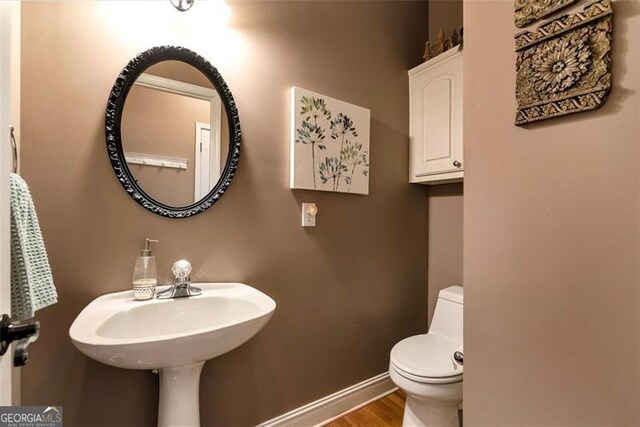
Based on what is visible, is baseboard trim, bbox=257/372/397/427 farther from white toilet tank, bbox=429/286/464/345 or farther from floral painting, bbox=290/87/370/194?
floral painting, bbox=290/87/370/194

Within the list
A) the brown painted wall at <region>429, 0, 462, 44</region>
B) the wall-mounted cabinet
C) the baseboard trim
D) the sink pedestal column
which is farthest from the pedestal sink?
the brown painted wall at <region>429, 0, 462, 44</region>

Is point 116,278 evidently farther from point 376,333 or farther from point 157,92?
point 376,333

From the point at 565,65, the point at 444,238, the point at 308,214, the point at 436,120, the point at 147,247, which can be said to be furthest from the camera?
the point at 444,238

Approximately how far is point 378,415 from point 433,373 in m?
0.68

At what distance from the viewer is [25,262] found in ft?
2.18

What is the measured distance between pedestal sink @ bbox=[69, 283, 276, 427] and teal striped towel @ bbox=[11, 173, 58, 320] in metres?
0.13

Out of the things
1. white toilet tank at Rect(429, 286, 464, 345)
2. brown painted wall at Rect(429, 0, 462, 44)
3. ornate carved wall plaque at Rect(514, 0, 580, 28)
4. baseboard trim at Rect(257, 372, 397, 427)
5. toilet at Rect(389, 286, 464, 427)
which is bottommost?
baseboard trim at Rect(257, 372, 397, 427)

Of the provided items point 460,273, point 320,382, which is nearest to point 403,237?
point 460,273

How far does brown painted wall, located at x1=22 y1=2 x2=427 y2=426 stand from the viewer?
981 mm

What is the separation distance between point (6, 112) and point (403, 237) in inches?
73.3

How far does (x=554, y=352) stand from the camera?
25.2 inches

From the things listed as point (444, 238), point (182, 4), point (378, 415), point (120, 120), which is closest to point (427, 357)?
point (378, 415)

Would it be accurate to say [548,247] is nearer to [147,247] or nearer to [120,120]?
[147,247]

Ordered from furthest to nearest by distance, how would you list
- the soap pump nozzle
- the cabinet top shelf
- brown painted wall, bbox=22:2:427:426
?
the cabinet top shelf, the soap pump nozzle, brown painted wall, bbox=22:2:427:426
